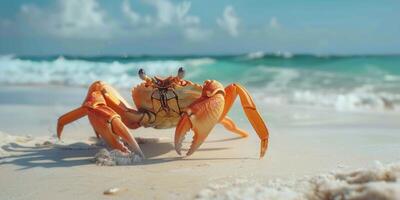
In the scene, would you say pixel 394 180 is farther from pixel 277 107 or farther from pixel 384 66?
pixel 384 66

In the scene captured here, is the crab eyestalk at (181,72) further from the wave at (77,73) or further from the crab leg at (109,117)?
the wave at (77,73)

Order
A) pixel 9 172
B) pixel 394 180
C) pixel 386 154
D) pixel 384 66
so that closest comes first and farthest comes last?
pixel 394 180 < pixel 9 172 < pixel 386 154 < pixel 384 66

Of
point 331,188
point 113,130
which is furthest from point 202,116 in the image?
point 331,188

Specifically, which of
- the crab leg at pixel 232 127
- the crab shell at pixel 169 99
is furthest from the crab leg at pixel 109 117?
the crab leg at pixel 232 127

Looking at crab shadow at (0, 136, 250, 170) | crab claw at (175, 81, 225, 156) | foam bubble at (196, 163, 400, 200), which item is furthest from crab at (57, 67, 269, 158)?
foam bubble at (196, 163, 400, 200)

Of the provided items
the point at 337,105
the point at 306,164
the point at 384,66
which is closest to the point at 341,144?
the point at 306,164

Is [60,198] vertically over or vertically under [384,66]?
under
